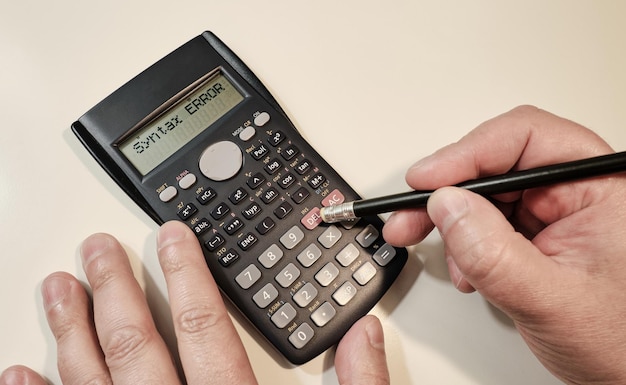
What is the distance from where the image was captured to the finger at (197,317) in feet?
1.32

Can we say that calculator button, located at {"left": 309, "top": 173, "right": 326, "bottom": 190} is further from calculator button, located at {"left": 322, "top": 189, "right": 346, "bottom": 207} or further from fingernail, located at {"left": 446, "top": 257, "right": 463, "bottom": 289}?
fingernail, located at {"left": 446, "top": 257, "right": 463, "bottom": 289}

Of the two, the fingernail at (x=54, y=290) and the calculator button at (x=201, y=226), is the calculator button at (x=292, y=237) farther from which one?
the fingernail at (x=54, y=290)

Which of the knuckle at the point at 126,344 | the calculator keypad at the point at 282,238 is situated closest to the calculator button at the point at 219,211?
the calculator keypad at the point at 282,238

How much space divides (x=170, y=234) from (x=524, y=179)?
0.27m

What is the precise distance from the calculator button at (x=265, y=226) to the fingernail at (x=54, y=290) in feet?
0.53

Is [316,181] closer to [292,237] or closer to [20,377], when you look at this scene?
[292,237]

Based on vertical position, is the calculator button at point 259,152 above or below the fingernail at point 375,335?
above

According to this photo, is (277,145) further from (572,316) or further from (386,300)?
(572,316)

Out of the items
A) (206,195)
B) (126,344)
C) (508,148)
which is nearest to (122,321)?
(126,344)

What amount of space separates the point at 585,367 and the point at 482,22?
1.15ft

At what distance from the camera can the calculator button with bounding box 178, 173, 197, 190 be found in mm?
450

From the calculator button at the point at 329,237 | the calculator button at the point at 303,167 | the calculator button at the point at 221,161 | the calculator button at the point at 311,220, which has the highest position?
the calculator button at the point at 221,161

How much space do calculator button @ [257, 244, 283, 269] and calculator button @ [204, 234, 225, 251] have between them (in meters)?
0.04

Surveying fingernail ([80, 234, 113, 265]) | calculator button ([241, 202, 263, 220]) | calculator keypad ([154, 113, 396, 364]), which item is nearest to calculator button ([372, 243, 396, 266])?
calculator keypad ([154, 113, 396, 364])
